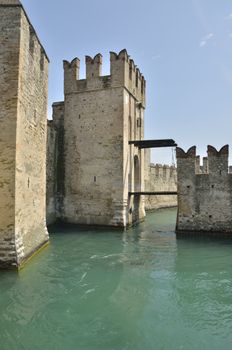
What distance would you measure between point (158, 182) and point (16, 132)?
1850 centimetres

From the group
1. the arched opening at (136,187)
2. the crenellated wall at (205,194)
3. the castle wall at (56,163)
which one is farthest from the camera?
the arched opening at (136,187)

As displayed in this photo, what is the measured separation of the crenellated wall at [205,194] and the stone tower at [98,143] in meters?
2.95

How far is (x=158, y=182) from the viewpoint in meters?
25.8

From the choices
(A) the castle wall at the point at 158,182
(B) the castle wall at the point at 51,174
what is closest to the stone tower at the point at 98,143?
(B) the castle wall at the point at 51,174

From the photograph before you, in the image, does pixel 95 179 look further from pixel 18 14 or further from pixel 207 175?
pixel 18 14

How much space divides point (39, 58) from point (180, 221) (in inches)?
335

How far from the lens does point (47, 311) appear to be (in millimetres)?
5852

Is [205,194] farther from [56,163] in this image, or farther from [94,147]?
[56,163]

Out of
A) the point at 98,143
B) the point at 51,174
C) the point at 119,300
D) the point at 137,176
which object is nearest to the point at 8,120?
the point at 119,300

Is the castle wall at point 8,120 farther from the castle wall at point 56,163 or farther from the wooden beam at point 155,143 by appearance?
the wooden beam at point 155,143

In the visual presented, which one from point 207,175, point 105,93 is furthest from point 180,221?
point 105,93

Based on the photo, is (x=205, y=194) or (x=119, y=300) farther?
(x=205, y=194)

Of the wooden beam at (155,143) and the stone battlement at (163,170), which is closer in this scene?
the wooden beam at (155,143)

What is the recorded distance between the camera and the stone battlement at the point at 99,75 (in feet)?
52.6
